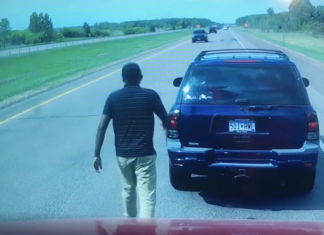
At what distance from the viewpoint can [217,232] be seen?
11.7 feet

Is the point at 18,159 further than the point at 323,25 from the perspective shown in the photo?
No

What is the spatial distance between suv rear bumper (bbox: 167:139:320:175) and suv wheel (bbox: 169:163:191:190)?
0.43 m

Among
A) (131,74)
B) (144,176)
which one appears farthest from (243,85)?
(144,176)

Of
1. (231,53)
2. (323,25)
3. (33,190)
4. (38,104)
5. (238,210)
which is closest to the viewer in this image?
(238,210)

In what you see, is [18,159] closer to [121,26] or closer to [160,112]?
[160,112]

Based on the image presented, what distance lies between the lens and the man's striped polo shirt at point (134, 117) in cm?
537

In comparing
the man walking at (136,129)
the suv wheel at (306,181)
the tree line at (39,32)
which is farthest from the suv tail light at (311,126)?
the tree line at (39,32)

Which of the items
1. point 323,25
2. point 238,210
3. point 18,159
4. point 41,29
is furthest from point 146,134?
point 323,25

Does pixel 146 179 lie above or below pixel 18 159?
above

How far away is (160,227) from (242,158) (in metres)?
3.15

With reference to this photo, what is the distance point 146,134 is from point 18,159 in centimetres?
519

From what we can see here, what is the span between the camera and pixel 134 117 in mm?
5379

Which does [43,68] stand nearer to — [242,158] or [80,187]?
[80,187]

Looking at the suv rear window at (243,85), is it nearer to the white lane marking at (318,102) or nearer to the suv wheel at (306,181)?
the suv wheel at (306,181)
